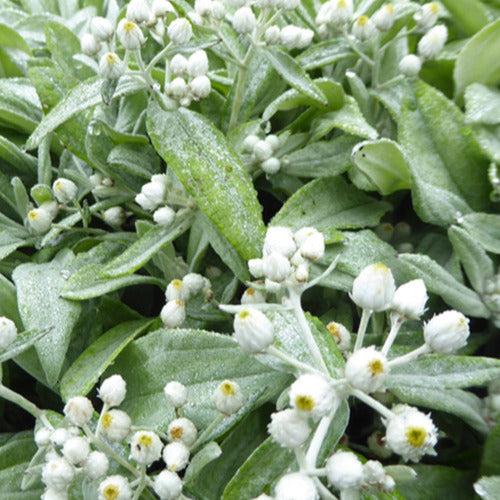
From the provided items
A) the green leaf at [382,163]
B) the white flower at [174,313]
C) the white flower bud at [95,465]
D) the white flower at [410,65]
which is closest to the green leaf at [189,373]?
the white flower at [174,313]

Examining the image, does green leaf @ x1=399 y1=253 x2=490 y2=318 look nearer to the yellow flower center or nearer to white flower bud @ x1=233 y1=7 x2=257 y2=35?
the yellow flower center

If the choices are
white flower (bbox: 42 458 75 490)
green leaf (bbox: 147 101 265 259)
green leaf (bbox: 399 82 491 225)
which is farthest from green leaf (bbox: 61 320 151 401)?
green leaf (bbox: 399 82 491 225)

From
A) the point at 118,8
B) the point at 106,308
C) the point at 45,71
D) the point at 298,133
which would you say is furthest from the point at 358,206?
the point at 118,8

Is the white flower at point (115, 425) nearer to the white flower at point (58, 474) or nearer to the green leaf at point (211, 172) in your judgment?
the white flower at point (58, 474)

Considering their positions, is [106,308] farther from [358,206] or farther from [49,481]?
[358,206]

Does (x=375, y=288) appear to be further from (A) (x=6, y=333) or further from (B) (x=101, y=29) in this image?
(B) (x=101, y=29)

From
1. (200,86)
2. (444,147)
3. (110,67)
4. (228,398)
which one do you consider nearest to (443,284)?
(444,147)
